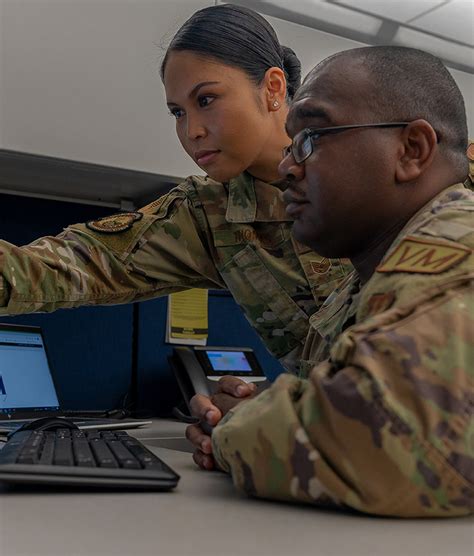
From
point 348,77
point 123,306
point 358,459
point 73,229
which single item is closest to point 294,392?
point 358,459

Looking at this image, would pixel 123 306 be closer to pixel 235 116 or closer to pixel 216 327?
pixel 216 327

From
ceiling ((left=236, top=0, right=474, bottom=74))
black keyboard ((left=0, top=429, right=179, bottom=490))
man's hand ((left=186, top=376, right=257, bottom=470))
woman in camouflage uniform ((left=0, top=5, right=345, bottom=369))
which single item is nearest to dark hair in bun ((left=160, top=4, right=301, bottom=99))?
woman in camouflage uniform ((left=0, top=5, right=345, bottom=369))

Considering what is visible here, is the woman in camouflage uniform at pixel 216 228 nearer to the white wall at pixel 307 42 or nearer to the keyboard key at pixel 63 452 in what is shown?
the white wall at pixel 307 42

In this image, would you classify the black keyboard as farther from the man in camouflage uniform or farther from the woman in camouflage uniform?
the woman in camouflage uniform

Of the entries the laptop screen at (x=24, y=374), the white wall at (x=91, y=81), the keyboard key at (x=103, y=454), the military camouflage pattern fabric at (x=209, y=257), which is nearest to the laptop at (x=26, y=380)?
the laptop screen at (x=24, y=374)

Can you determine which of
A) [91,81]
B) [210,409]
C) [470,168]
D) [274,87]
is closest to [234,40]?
[274,87]

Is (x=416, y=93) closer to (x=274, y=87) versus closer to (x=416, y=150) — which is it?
(x=416, y=150)

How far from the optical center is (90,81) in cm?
125

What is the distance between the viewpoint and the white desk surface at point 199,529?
17.3 inches

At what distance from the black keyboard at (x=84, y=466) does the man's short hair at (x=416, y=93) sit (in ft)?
1.44

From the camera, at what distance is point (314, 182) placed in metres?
0.78

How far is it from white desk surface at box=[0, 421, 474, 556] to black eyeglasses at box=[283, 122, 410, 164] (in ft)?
1.28

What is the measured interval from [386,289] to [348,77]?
1.00ft

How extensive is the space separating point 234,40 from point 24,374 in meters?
0.78
